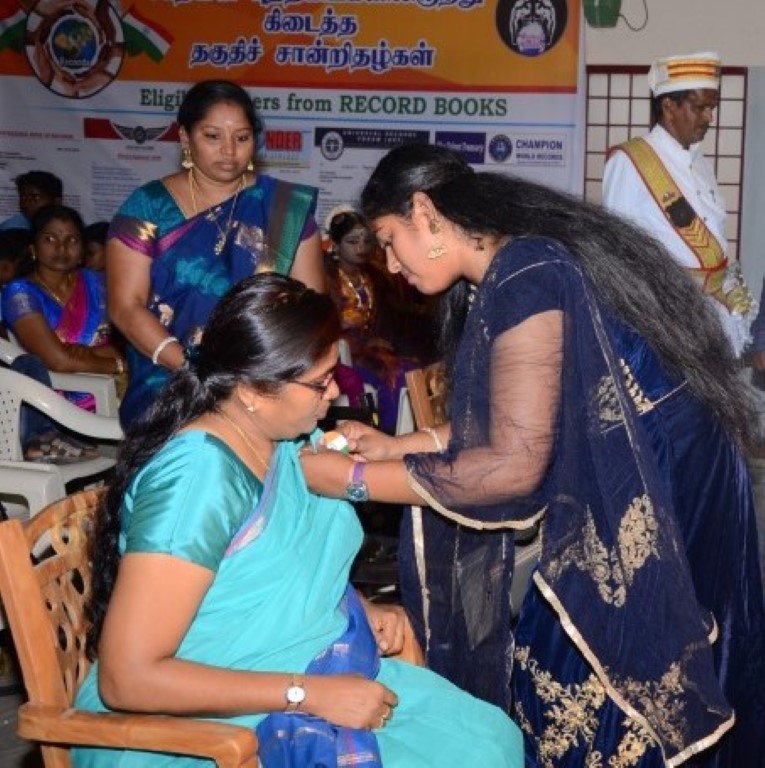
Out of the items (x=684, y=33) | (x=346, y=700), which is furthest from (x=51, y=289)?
(x=346, y=700)

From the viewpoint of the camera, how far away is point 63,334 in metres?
5.81

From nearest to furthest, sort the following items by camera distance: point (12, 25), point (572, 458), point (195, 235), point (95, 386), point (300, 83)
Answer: point (572, 458) → point (195, 235) → point (95, 386) → point (300, 83) → point (12, 25)

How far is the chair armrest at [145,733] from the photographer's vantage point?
81.9 inches

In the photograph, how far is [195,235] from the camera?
Result: 3.88 meters

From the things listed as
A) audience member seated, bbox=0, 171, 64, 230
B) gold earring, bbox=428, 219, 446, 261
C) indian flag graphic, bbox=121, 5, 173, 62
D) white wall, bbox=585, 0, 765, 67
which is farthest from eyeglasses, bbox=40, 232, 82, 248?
gold earring, bbox=428, 219, 446, 261

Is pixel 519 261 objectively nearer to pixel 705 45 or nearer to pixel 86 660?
pixel 86 660

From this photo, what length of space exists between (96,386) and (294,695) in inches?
136

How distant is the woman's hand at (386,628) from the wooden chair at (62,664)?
53 centimetres

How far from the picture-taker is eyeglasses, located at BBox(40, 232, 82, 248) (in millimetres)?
5883

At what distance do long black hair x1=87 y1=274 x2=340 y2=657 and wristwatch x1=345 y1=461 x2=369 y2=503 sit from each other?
0.28 m

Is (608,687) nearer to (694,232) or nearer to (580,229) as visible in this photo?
(580,229)

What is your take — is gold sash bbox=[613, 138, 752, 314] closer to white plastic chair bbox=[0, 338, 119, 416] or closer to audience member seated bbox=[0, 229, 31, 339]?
white plastic chair bbox=[0, 338, 119, 416]

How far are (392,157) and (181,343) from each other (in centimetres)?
142

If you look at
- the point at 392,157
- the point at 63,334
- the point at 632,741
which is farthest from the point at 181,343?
the point at 63,334
